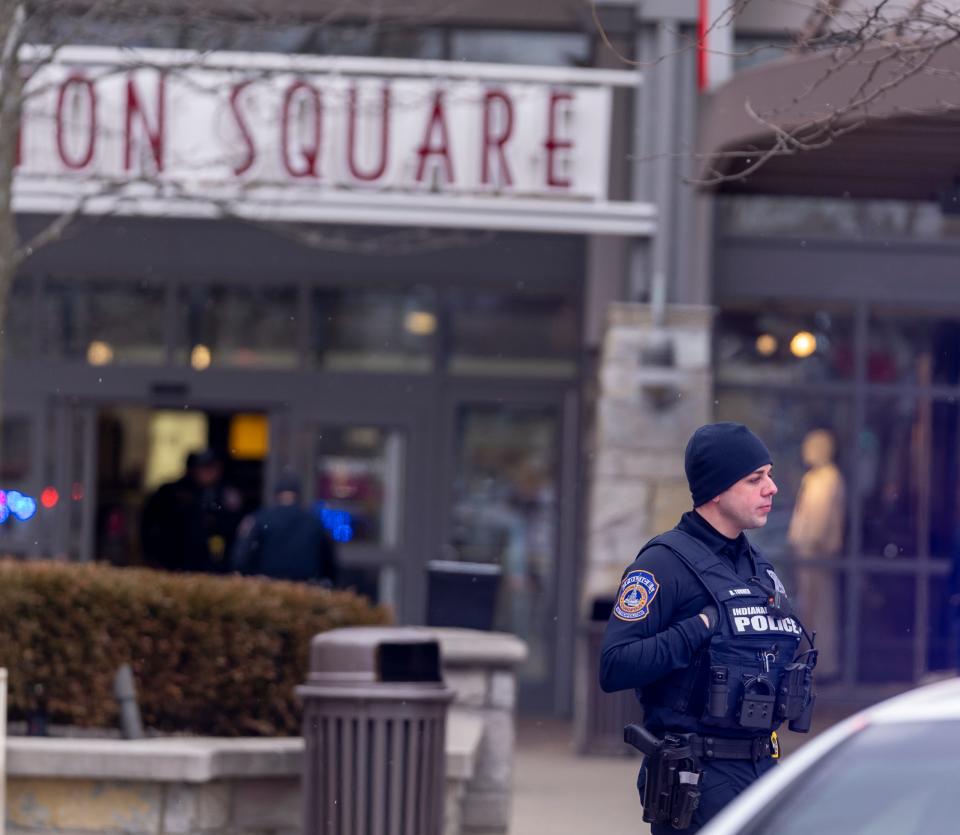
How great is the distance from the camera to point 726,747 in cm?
447

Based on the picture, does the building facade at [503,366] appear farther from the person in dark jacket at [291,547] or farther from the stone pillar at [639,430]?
the person in dark jacket at [291,547]

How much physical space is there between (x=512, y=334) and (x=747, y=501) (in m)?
8.67

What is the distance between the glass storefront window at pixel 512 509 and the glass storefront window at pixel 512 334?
1.09ft

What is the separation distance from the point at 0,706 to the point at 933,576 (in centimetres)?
850

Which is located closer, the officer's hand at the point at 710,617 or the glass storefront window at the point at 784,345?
the officer's hand at the point at 710,617

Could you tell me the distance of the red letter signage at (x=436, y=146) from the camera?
11.2 metres

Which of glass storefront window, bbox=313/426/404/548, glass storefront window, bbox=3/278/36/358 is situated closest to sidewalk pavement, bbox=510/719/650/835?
glass storefront window, bbox=313/426/404/548

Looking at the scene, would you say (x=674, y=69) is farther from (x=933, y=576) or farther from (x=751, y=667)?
(x=751, y=667)

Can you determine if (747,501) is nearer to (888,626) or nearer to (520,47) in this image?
(888,626)

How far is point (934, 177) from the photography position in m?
10.3

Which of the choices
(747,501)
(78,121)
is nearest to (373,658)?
(747,501)

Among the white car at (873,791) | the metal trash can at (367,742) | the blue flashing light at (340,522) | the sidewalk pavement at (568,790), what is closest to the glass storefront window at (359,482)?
the blue flashing light at (340,522)

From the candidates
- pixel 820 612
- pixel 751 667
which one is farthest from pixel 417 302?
pixel 751 667

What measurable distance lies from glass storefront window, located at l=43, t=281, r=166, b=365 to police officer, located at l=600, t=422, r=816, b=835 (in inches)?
358
